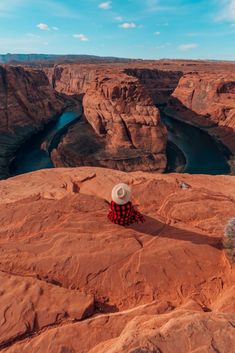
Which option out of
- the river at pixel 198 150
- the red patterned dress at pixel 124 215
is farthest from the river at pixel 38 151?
the red patterned dress at pixel 124 215

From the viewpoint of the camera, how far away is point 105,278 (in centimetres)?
886

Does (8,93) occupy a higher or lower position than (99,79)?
lower

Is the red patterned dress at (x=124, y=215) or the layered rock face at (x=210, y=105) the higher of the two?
the red patterned dress at (x=124, y=215)

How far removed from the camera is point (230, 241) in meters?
9.76

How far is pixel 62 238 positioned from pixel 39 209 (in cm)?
218

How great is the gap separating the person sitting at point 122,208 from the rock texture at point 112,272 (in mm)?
323

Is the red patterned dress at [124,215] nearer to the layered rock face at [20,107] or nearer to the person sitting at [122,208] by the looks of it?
the person sitting at [122,208]

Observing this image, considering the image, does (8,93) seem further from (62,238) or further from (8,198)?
(62,238)

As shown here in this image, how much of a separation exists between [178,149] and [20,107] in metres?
33.1

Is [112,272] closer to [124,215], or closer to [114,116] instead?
[124,215]

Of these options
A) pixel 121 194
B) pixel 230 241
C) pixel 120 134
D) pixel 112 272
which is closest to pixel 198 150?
pixel 120 134

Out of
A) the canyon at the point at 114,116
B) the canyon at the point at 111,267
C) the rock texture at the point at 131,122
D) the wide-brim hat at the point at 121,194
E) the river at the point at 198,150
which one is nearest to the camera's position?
the canyon at the point at 111,267

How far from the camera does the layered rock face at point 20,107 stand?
2026 inches

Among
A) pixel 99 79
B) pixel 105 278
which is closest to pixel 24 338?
pixel 105 278
